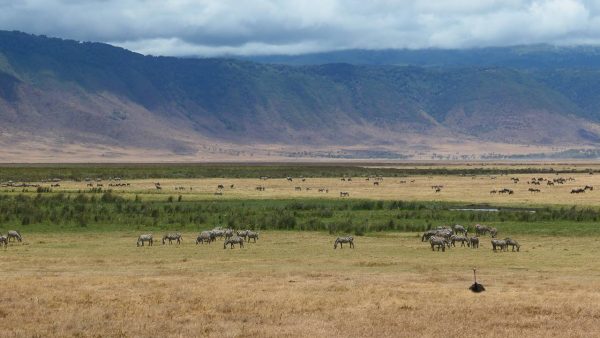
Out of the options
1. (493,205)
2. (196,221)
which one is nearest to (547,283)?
(196,221)

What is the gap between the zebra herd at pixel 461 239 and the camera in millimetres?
37188

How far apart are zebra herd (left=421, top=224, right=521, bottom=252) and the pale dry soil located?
668 mm

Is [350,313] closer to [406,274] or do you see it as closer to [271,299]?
[271,299]

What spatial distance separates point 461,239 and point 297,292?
53.4ft

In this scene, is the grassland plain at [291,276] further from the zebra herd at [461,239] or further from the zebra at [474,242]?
the zebra at [474,242]

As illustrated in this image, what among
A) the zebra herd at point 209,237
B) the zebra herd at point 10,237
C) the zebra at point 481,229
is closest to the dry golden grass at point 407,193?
the zebra at point 481,229

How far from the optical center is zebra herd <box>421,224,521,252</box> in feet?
122

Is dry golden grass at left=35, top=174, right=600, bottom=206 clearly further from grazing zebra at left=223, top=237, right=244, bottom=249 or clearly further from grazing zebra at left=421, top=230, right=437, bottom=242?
grazing zebra at left=223, top=237, right=244, bottom=249

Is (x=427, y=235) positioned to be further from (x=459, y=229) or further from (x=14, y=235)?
(x=14, y=235)

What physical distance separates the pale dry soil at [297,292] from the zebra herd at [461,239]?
668mm

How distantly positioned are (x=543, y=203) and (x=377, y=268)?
39.2 metres

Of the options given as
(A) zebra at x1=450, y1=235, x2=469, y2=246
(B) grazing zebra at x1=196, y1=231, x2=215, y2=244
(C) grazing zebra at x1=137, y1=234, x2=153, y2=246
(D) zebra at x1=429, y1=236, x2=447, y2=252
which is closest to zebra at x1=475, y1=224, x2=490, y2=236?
(A) zebra at x1=450, y1=235, x2=469, y2=246

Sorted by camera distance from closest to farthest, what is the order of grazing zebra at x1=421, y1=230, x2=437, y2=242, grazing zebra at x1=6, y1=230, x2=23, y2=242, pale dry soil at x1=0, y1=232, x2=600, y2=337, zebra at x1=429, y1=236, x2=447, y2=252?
pale dry soil at x1=0, y1=232, x2=600, y2=337 → zebra at x1=429, y1=236, x2=447, y2=252 → grazing zebra at x1=6, y1=230, x2=23, y2=242 → grazing zebra at x1=421, y1=230, x2=437, y2=242

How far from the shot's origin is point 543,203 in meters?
67.4
